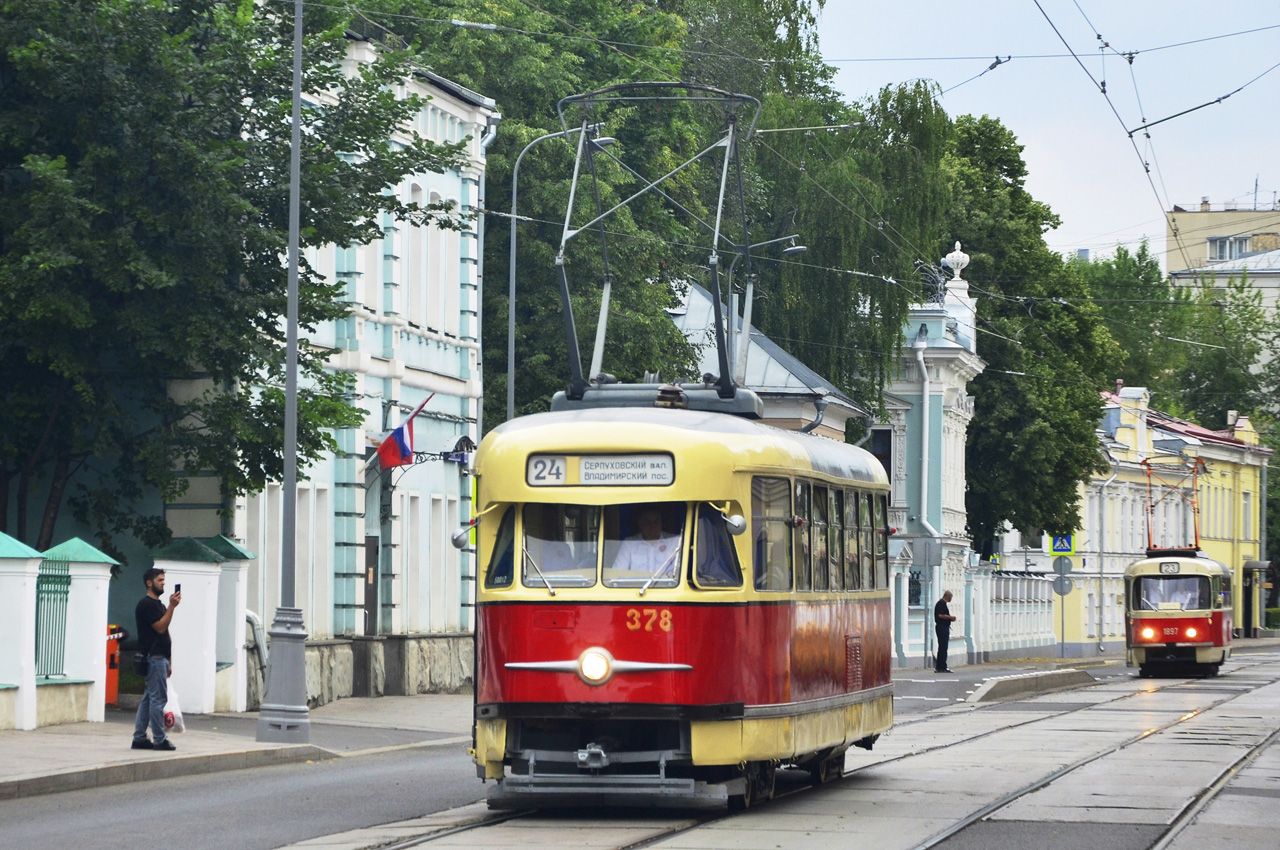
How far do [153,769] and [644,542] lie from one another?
6147 mm

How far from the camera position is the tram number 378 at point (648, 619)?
1460 cm

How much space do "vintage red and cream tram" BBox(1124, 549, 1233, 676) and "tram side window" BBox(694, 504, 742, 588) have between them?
34.2 metres

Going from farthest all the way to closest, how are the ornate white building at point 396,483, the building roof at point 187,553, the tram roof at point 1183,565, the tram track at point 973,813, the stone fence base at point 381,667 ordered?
the tram roof at point 1183,565
the ornate white building at point 396,483
the stone fence base at point 381,667
the building roof at point 187,553
the tram track at point 973,813

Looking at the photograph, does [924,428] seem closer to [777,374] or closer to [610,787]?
[777,374]

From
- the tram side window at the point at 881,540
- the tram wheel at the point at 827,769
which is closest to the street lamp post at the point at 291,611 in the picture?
the tram wheel at the point at 827,769

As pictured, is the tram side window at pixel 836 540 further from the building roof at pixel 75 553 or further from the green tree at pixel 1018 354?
the green tree at pixel 1018 354

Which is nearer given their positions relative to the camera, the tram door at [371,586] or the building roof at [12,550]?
the building roof at [12,550]

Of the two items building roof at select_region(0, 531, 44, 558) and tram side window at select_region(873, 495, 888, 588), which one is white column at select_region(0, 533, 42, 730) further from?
tram side window at select_region(873, 495, 888, 588)

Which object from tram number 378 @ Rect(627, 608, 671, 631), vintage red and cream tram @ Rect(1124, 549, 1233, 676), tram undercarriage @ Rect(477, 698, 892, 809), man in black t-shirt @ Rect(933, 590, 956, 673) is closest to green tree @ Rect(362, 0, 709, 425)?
man in black t-shirt @ Rect(933, 590, 956, 673)

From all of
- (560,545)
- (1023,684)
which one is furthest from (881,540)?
(1023,684)

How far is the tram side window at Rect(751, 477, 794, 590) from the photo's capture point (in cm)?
1525

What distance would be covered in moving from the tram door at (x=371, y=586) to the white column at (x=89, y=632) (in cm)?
1107

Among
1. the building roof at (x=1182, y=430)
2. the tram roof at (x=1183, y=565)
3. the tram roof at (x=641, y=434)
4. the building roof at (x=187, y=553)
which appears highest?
the building roof at (x=1182, y=430)

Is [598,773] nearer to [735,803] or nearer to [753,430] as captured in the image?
[735,803]
